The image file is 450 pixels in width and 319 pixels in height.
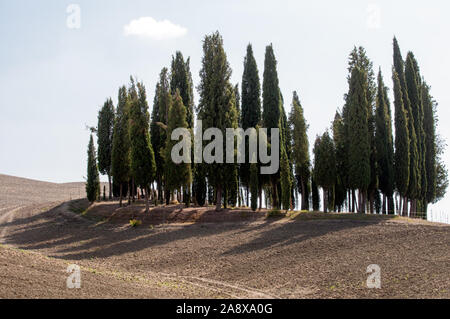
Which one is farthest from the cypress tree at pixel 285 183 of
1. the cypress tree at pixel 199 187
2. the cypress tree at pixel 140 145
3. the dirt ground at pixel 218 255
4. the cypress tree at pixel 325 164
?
Answer: the cypress tree at pixel 140 145

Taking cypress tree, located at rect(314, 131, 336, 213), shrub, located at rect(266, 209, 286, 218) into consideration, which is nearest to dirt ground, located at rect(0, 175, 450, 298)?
shrub, located at rect(266, 209, 286, 218)

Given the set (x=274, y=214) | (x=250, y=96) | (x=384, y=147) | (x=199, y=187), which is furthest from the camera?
(x=250, y=96)

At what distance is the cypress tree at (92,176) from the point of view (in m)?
39.8

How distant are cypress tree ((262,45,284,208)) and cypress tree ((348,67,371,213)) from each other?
5.49 m

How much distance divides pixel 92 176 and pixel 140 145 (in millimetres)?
10166

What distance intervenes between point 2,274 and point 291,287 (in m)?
8.93

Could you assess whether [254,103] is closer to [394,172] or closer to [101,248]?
[394,172]

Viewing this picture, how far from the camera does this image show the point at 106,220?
33375 mm

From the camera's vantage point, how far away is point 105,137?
140ft

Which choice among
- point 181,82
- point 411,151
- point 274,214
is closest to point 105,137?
point 181,82

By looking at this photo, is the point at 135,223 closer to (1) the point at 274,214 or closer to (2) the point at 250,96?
(1) the point at 274,214

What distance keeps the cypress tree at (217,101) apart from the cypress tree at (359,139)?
8.14 m

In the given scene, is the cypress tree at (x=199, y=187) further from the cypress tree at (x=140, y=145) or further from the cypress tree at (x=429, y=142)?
the cypress tree at (x=429, y=142)
